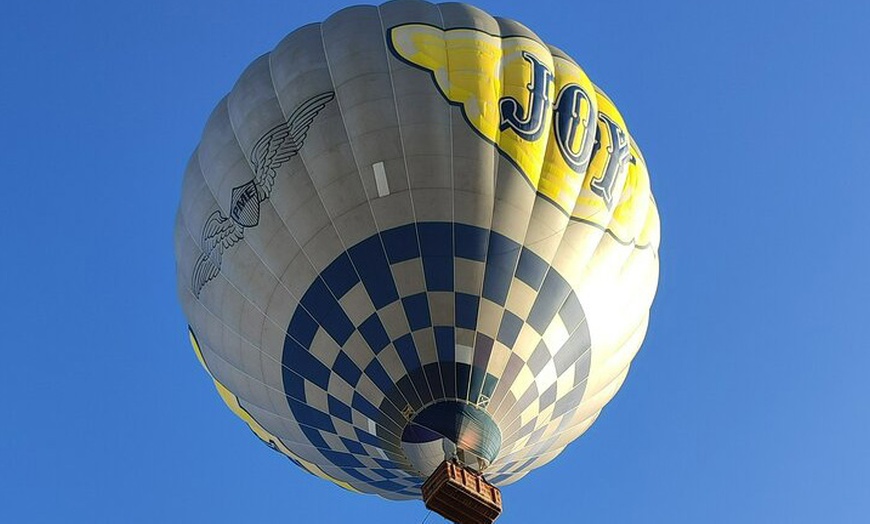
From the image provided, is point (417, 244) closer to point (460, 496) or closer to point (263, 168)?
point (263, 168)

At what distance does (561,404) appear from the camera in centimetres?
1427

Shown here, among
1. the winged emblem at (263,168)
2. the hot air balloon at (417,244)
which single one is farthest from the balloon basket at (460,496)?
the winged emblem at (263,168)

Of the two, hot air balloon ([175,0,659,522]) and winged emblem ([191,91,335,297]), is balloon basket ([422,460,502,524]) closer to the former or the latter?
hot air balloon ([175,0,659,522])

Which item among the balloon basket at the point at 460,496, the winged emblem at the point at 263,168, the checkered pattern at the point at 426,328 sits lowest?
the balloon basket at the point at 460,496

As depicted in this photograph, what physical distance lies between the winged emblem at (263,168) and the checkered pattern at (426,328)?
1212mm

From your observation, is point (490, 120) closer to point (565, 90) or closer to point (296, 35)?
point (565, 90)

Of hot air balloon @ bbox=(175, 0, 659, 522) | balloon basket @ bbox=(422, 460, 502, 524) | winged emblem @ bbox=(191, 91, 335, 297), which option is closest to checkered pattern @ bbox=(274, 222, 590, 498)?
hot air balloon @ bbox=(175, 0, 659, 522)

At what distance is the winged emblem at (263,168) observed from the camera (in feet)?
45.1

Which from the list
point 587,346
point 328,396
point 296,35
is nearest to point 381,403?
point 328,396

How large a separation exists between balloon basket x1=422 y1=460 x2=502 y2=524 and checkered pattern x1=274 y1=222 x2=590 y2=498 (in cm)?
73

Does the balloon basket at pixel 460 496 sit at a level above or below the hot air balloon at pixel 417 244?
below

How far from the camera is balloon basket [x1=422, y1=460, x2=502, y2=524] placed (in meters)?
12.8

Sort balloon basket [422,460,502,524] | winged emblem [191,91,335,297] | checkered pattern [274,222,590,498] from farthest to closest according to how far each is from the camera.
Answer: winged emblem [191,91,335,297] < checkered pattern [274,222,590,498] < balloon basket [422,460,502,524]

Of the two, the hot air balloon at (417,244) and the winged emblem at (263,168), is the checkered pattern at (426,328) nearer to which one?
the hot air balloon at (417,244)
